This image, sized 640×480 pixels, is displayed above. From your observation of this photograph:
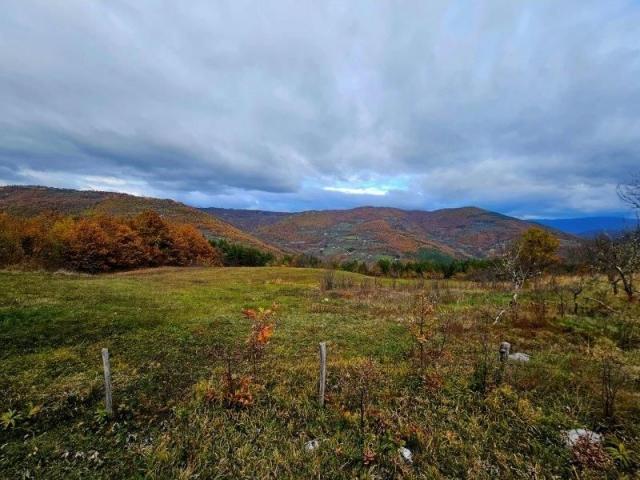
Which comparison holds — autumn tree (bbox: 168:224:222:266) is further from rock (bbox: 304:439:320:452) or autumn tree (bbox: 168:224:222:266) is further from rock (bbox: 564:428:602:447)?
rock (bbox: 564:428:602:447)

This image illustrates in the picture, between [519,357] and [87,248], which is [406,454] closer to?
[519,357]

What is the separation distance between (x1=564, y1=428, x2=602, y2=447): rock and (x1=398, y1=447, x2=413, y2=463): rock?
345cm

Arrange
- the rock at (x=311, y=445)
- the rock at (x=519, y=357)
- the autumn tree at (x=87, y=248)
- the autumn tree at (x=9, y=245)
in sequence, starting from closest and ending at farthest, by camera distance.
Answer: the rock at (x=311, y=445) < the rock at (x=519, y=357) < the autumn tree at (x=9, y=245) < the autumn tree at (x=87, y=248)

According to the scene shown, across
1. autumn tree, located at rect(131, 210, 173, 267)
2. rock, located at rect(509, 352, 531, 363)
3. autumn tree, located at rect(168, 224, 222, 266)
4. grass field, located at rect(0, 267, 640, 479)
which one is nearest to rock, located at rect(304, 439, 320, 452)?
grass field, located at rect(0, 267, 640, 479)

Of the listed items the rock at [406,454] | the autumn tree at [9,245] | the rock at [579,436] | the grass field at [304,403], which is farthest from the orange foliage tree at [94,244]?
the rock at [579,436]

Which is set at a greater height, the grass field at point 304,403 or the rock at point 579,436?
the rock at point 579,436

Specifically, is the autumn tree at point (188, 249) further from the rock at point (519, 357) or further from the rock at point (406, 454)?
the rock at point (406, 454)

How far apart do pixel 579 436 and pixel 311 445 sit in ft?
19.0

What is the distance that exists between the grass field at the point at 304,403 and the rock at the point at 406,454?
13 cm

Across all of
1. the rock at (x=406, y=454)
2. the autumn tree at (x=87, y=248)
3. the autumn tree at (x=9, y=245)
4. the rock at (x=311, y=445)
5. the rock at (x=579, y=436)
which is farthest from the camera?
the autumn tree at (x=87, y=248)

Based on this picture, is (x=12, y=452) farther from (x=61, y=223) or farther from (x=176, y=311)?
(x=61, y=223)

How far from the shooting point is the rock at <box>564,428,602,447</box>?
6633mm

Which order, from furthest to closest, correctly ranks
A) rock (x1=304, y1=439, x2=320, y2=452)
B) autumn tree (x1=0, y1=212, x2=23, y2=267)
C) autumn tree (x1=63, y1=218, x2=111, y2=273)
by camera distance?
autumn tree (x1=63, y1=218, x2=111, y2=273) < autumn tree (x1=0, y1=212, x2=23, y2=267) < rock (x1=304, y1=439, x2=320, y2=452)

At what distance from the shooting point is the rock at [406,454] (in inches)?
256
